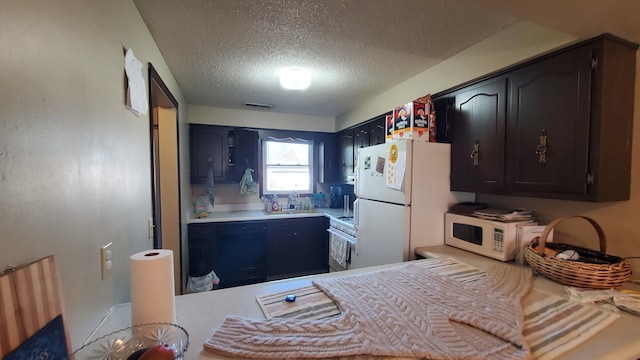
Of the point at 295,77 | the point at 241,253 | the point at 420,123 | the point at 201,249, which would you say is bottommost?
the point at 241,253

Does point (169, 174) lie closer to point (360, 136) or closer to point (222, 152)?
point (222, 152)

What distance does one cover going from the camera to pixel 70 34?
31.3 inches

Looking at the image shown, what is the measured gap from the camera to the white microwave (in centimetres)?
162

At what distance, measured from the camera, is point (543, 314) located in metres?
1.02

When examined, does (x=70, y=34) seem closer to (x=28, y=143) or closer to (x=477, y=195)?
(x=28, y=143)

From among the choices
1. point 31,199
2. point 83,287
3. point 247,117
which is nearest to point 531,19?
point 31,199

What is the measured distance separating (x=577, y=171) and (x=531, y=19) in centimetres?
76

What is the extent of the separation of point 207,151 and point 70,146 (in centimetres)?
280

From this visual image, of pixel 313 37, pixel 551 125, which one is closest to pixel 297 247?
pixel 313 37

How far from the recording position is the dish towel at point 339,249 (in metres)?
2.85

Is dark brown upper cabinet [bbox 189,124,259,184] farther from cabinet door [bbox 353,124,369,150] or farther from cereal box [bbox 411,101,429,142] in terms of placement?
cereal box [bbox 411,101,429,142]

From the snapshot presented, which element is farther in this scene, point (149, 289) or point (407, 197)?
point (407, 197)

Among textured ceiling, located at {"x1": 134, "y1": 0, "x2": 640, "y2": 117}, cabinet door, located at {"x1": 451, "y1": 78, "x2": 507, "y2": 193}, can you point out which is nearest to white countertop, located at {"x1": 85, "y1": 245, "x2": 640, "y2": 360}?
cabinet door, located at {"x1": 451, "y1": 78, "x2": 507, "y2": 193}

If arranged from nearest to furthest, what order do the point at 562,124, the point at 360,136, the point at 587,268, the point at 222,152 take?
the point at 587,268
the point at 562,124
the point at 360,136
the point at 222,152
